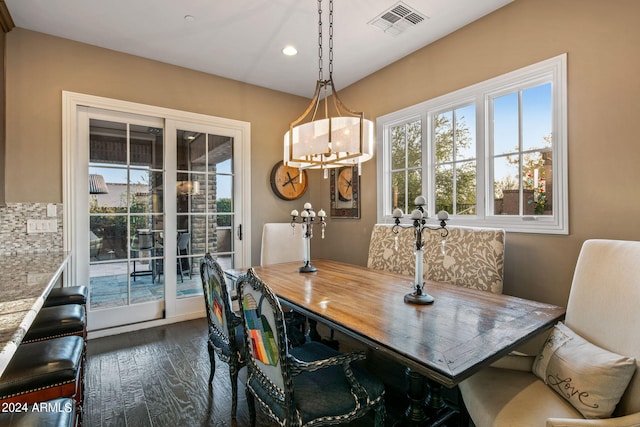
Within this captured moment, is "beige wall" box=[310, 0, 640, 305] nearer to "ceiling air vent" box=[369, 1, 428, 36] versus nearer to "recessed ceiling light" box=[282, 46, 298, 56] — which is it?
"ceiling air vent" box=[369, 1, 428, 36]

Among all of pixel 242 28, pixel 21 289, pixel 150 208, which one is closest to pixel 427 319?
pixel 21 289

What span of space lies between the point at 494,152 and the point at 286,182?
2.62m

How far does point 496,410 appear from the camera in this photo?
1.28 metres

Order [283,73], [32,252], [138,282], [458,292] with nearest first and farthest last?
[458,292] < [32,252] < [138,282] < [283,73]

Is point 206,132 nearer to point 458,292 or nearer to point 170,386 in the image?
point 170,386

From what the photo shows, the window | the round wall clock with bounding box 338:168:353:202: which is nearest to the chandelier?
the window

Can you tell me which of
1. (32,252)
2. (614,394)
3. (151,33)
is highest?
(151,33)

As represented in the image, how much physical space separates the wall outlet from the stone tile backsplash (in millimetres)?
25

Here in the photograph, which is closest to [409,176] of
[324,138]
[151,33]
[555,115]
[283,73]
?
[555,115]

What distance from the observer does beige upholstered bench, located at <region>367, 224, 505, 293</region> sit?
232 centimetres

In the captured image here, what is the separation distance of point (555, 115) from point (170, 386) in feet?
11.3

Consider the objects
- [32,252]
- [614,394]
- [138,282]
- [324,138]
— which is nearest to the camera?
[614,394]

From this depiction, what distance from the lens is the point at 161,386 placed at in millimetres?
2320

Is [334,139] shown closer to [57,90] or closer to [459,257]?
[459,257]
